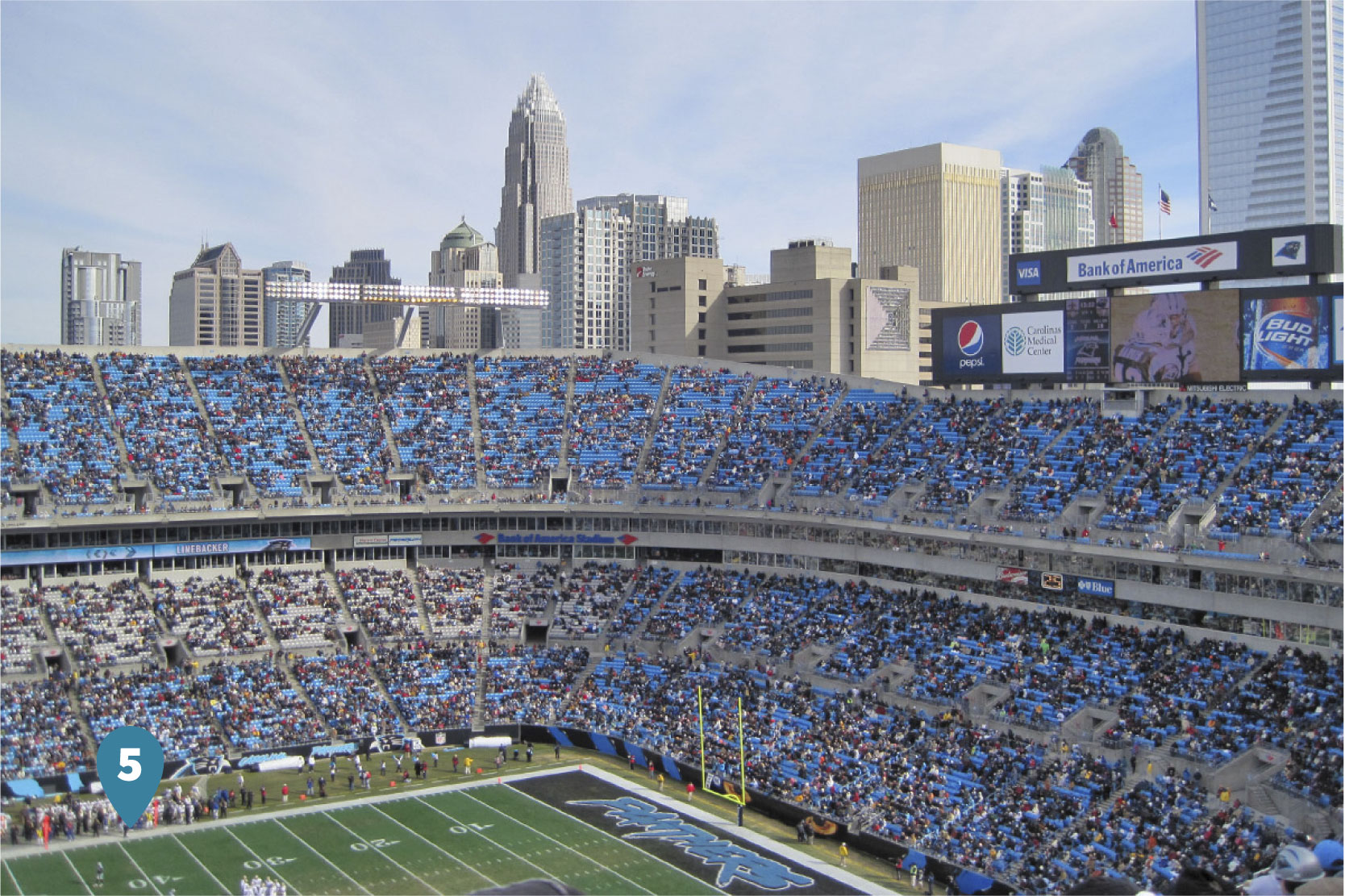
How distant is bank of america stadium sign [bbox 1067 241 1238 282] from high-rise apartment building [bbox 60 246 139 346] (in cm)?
9408

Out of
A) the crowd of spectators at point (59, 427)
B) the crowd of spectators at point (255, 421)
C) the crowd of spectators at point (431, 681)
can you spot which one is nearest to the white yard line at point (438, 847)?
the crowd of spectators at point (431, 681)

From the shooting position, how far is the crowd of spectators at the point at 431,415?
59.1m

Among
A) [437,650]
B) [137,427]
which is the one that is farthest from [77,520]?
[437,650]

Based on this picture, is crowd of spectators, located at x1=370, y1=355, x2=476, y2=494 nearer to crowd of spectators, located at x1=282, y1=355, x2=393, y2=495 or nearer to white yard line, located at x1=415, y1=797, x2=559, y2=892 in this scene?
crowd of spectators, located at x1=282, y1=355, x2=393, y2=495

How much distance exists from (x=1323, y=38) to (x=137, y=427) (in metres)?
200

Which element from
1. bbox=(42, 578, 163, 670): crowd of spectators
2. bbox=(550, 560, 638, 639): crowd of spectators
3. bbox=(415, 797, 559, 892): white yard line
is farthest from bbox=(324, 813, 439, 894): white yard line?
bbox=(550, 560, 638, 639): crowd of spectators

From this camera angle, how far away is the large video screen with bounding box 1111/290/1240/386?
Result: 150 ft

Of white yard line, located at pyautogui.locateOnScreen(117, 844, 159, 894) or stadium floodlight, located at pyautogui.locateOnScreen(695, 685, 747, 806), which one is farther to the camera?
stadium floodlight, located at pyautogui.locateOnScreen(695, 685, 747, 806)

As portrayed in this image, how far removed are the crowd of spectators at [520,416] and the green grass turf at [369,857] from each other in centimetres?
2142

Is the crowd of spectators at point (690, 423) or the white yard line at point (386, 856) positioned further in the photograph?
the crowd of spectators at point (690, 423)

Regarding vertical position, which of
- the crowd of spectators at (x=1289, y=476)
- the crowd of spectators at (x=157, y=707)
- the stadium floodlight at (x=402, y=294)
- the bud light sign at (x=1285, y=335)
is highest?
the stadium floodlight at (x=402, y=294)

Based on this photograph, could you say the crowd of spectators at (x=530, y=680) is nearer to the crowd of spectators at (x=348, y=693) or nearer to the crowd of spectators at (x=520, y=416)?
the crowd of spectators at (x=348, y=693)

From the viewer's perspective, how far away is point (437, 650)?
171 feet

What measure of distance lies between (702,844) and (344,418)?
32.3m
